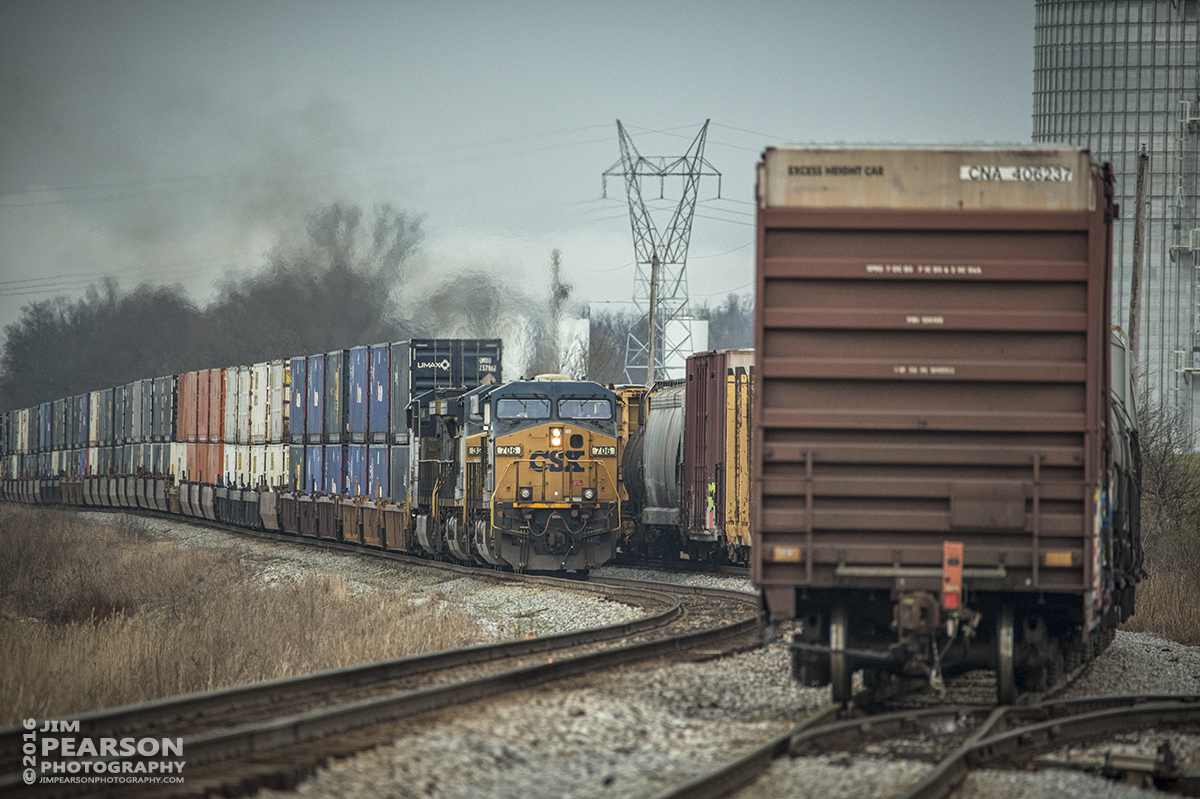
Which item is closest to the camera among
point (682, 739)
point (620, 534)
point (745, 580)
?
point (682, 739)

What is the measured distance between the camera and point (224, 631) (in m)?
13.4

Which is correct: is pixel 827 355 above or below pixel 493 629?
above

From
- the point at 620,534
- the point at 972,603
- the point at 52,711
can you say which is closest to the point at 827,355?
the point at 972,603

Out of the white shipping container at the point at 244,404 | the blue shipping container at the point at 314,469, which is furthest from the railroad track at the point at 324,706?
the white shipping container at the point at 244,404

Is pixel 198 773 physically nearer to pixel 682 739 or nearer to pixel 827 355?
pixel 682 739

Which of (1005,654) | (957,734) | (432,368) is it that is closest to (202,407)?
(432,368)

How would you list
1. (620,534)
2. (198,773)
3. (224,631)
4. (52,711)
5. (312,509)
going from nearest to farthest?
(198,773) < (52,711) < (224,631) < (620,534) < (312,509)

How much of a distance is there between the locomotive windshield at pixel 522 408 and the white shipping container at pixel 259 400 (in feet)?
49.0

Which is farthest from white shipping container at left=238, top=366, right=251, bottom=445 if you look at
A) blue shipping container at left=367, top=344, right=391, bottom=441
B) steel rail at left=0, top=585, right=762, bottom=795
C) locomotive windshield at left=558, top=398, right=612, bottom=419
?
steel rail at left=0, top=585, right=762, bottom=795

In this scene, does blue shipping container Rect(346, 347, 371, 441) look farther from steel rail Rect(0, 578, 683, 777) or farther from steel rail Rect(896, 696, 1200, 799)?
steel rail Rect(896, 696, 1200, 799)

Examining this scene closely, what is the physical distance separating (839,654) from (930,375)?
2060 mm

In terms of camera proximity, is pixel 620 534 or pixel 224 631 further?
pixel 620 534

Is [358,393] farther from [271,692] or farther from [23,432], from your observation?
[23,432]

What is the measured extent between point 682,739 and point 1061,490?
2984 millimetres
